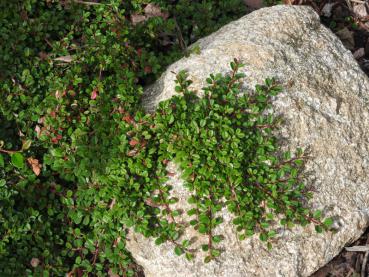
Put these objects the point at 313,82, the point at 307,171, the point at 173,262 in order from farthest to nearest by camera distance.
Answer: the point at 313,82, the point at 307,171, the point at 173,262

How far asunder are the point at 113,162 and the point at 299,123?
1.34 meters

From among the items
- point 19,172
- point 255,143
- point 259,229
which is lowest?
point 259,229

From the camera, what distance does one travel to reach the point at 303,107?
3.53m

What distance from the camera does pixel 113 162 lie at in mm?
3211

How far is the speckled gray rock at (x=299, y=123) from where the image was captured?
3197 mm

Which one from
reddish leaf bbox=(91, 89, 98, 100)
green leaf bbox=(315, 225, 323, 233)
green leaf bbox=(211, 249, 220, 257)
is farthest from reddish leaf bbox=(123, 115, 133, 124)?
green leaf bbox=(315, 225, 323, 233)

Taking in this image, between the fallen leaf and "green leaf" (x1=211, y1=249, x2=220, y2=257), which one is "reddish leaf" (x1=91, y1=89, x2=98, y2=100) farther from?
"green leaf" (x1=211, y1=249, x2=220, y2=257)

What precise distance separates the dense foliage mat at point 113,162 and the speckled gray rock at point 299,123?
0.38ft

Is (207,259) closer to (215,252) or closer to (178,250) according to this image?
(215,252)

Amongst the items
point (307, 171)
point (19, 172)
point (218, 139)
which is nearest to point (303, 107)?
point (307, 171)

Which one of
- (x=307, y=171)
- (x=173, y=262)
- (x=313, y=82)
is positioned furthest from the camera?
(x=313, y=82)

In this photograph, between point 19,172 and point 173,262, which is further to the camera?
point 19,172

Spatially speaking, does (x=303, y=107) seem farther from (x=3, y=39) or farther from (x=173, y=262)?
(x=3, y=39)

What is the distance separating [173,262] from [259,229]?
0.60 m
